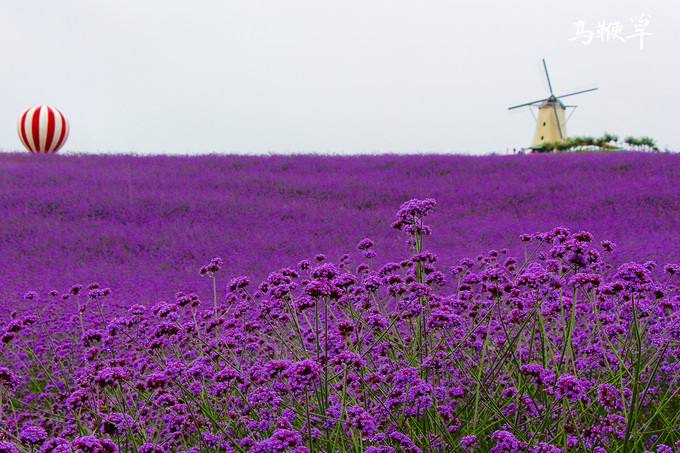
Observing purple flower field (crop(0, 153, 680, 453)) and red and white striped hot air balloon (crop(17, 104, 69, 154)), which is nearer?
purple flower field (crop(0, 153, 680, 453))

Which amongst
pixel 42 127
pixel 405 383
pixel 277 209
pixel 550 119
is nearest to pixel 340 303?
pixel 405 383

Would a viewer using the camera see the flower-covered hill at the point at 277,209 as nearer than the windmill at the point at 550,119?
Yes

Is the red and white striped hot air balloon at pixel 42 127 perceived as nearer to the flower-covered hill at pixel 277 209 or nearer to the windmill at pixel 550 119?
the flower-covered hill at pixel 277 209

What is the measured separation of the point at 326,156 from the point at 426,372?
1655 cm

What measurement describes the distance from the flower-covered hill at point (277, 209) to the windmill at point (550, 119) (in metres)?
16.5

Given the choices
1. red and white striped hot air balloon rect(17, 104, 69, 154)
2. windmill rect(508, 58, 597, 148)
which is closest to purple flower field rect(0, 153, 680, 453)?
red and white striped hot air balloon rect(17, 104, 69, 154)

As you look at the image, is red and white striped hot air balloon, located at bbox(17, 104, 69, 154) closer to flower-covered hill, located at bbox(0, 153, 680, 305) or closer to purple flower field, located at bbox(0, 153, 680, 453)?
purple flower field, located at bbox(0, 153, 680, 453)

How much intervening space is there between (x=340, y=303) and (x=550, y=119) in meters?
32.6

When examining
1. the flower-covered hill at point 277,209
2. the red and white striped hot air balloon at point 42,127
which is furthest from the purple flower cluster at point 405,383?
the red and white striped hot air balloon at point 42,127

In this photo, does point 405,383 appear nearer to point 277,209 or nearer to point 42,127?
point 277,209

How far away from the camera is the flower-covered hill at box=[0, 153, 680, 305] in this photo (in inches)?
374

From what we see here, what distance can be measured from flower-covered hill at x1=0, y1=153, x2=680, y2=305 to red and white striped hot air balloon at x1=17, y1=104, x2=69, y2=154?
7361 mm

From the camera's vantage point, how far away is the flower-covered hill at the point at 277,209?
950cm

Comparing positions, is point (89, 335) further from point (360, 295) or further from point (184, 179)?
point (184, 179)
